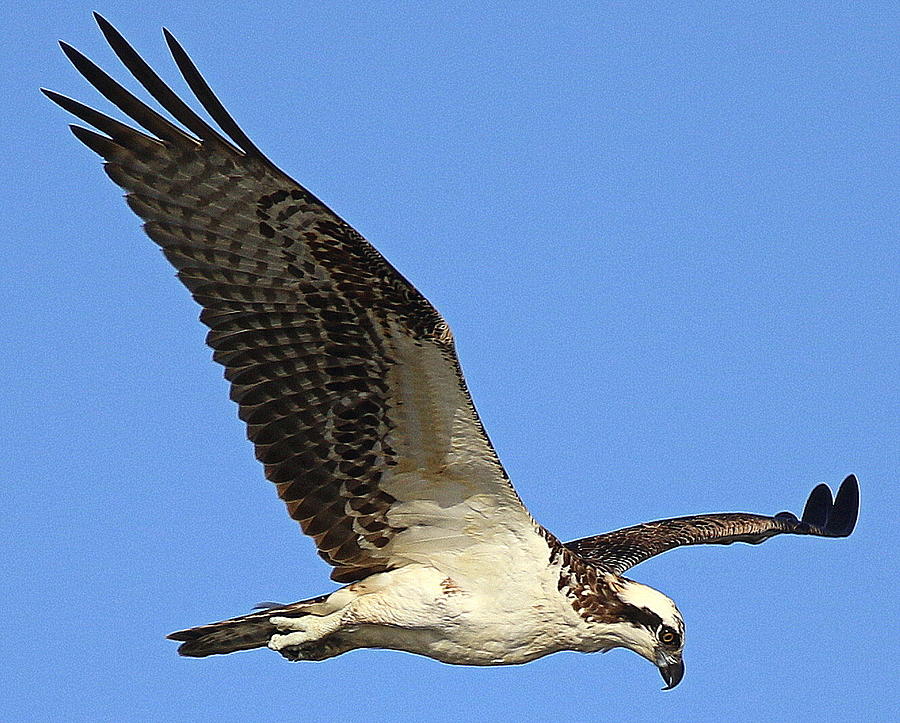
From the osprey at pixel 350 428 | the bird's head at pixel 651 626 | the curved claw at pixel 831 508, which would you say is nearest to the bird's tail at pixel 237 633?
the osprey at pixel 350 428

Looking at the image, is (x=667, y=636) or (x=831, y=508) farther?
(x=831, y=508)

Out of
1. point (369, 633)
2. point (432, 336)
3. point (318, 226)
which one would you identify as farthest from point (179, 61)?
point (369, 633)

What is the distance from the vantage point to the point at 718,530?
1235 centimetres

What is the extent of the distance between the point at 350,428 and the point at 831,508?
6017mm

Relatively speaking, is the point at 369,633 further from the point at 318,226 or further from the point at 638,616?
the point at 318,226

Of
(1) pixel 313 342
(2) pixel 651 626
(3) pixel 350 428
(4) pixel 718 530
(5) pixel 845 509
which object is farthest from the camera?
(5) pixel 845 509

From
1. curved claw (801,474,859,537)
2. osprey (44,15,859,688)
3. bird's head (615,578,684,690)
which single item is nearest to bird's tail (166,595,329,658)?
osprey (44,15,859,688)

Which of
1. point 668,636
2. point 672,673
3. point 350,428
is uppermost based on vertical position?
point 350,428

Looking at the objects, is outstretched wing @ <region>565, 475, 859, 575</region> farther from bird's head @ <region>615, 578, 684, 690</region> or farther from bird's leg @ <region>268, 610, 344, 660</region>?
bird's leg @ <region>268, 610, 344, 660</region>

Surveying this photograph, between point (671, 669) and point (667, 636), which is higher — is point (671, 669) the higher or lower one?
the lower one

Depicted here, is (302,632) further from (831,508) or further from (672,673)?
(831,508)

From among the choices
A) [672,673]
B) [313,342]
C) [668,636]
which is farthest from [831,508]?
[313,342]

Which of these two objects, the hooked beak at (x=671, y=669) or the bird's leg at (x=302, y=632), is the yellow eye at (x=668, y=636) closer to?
the hooked beak at (x=671, y=669)

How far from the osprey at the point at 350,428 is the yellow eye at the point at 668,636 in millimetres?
12
